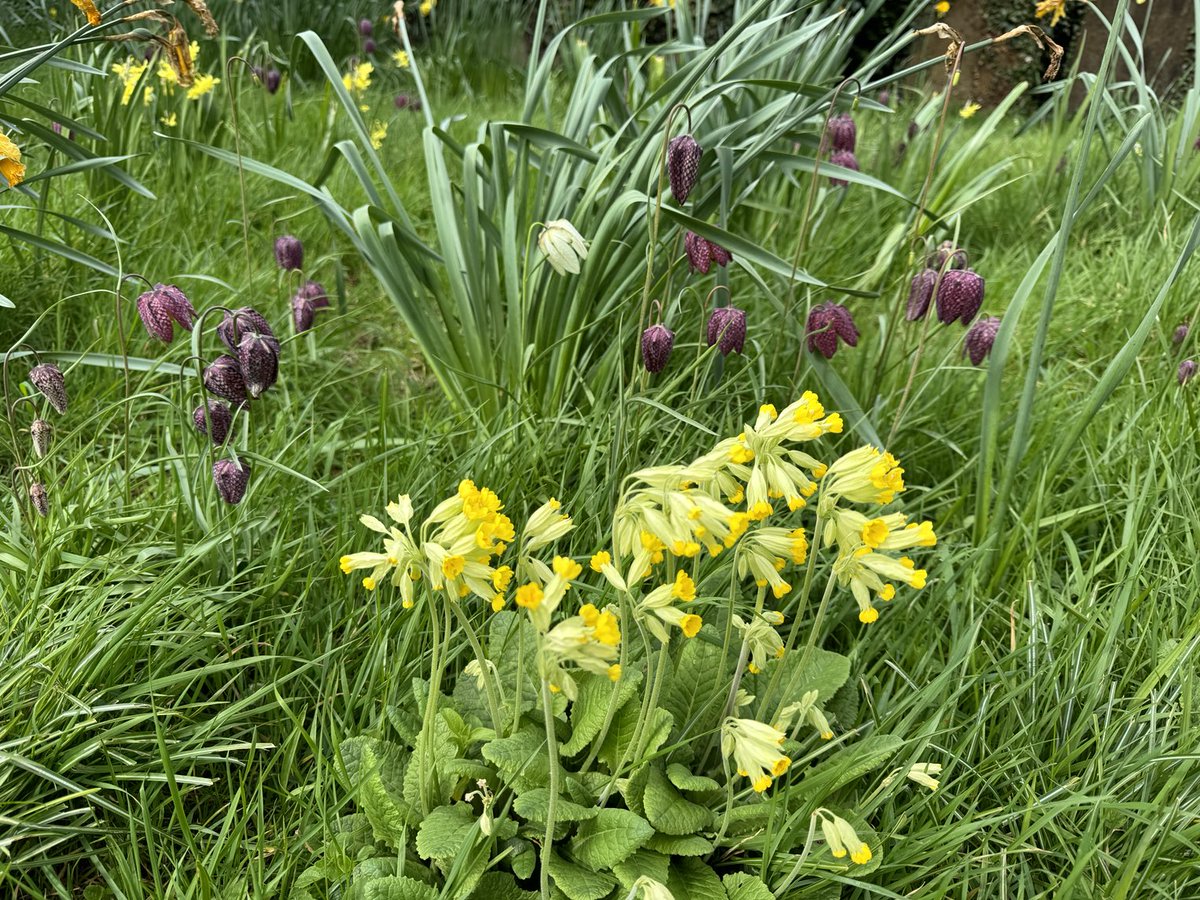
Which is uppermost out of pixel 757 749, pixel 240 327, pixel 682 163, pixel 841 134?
pixel 682 163

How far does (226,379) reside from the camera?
158 centimetres

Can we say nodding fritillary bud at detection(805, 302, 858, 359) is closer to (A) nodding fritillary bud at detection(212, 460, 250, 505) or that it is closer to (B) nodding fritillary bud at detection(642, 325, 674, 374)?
(B) nodding fritillary bud at detection(642, 325, 674, 374)

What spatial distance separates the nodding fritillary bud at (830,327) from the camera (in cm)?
189

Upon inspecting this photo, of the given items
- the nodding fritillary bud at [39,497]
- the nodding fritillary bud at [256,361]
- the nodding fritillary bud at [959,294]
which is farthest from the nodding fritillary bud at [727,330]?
the nodding fritillary bud at [39,497]

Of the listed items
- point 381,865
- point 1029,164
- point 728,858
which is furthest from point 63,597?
point 1029,164

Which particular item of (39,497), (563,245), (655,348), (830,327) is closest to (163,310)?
(39,497)

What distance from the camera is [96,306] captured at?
7.79ft

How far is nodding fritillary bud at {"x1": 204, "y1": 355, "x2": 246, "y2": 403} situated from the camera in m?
1.57

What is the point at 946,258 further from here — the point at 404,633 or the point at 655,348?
the point at 404,633

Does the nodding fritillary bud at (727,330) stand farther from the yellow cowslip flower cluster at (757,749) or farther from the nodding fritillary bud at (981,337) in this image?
the yellow cowslip flower cluster at (757,749)

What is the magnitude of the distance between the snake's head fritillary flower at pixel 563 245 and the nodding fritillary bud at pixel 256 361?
51cm

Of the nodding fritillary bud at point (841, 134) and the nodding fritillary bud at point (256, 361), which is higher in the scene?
the nodding fritillary bud at point (841, 134)

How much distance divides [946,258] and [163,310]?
1.57 m

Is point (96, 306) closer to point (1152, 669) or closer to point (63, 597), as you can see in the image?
point (63, 597)
